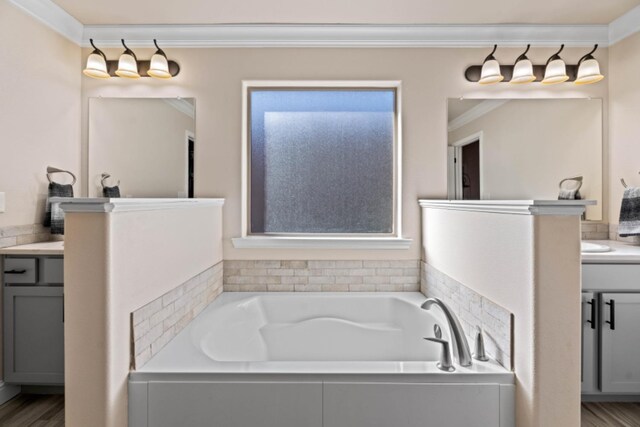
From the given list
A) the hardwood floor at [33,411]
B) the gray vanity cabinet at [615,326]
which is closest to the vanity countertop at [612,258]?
the gray vanity cabinet at [615,326]

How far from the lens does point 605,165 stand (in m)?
2.83

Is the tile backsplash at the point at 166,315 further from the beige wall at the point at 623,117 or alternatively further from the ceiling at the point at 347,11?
the beige wall at the point at 623,117

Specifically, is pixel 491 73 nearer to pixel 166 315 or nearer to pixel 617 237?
pixel 617 237

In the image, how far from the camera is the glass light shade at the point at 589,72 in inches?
106

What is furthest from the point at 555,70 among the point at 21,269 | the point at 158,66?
the point at 21,269

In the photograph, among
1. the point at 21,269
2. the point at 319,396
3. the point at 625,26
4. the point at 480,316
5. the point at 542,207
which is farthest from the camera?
the point at 625,26

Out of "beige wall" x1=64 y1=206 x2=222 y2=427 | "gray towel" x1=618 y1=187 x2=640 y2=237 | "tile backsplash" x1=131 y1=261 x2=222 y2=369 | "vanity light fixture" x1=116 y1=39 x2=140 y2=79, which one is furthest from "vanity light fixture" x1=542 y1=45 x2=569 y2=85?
"vanity light fixture" x1=116 y1=39 x2=140 y2=79

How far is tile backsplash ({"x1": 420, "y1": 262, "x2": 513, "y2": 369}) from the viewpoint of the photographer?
5.16 feet

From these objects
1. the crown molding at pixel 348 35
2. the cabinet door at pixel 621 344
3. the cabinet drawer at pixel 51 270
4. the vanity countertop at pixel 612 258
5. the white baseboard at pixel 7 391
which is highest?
the crown molding at pixel 348 35

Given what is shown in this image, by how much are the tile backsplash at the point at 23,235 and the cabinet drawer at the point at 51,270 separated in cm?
26

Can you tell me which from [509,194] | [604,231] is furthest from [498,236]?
[604,231]

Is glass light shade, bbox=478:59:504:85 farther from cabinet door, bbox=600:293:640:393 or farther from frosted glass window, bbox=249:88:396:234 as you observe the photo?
cabinet door, bbox=600:293:640:393

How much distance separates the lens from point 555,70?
8.84 ft

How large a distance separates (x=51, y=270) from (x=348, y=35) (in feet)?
8.02
